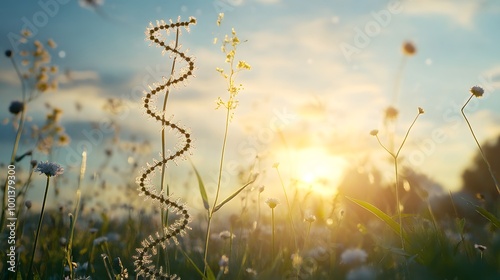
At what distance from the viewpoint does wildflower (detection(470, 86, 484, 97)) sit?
290 centimetres

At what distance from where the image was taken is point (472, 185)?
16312mm

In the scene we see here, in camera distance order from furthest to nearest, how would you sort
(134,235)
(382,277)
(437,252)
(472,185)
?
(472,185), (134,235), (437,252), (382,277)

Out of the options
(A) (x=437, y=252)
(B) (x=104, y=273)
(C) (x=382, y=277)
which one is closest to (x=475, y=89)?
(A) (x=437, y=252)

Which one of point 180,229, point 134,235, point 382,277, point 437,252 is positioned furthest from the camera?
point 134,235

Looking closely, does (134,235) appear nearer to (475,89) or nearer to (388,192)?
(475,89)

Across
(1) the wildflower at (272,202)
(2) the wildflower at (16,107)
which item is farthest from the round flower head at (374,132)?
(2) the wildflower at (16,107)

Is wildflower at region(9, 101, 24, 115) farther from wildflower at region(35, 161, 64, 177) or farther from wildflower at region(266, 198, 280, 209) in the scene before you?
wildflower at region(266, 198, 280, 209)

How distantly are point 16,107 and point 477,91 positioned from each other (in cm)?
343

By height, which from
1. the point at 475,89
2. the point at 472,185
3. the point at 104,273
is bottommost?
the point at 104,273

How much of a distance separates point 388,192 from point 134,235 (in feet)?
19.5

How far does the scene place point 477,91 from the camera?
9.54 ft

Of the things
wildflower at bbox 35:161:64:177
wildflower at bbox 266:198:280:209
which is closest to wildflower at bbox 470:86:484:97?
wildflower at bbox 266:198:280:209

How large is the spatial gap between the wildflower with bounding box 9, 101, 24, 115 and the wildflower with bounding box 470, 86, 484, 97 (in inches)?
132

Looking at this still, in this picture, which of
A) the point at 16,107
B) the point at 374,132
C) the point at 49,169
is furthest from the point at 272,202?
the point at 16,107
